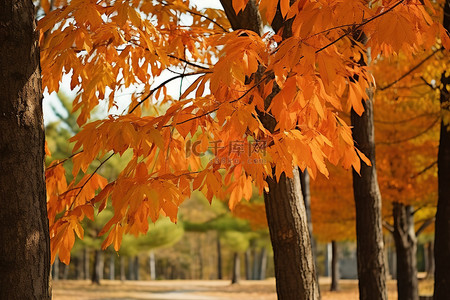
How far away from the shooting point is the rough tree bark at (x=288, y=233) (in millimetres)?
3688

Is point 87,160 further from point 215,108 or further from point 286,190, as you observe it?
point 286,190

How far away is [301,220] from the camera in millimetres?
3729

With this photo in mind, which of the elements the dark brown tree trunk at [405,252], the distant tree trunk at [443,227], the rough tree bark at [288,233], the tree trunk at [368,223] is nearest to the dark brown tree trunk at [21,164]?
the rough tree bark at [288,233]

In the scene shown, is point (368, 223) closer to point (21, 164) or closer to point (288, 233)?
point (288, 233)

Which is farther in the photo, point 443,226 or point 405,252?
point 405,252

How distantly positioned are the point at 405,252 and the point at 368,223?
6946 mm

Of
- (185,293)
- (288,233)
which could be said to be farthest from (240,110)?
(185,293)

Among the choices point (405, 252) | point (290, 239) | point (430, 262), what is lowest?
point (430, 262)

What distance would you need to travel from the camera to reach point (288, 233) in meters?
3.69

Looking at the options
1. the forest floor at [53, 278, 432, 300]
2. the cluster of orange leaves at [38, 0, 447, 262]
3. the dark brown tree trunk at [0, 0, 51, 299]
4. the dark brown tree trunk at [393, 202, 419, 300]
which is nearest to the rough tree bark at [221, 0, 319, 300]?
the cluster of orange leaves at [38, 0, 447, 262]

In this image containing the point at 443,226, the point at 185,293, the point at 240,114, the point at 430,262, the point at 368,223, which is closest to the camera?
the point at 240,114

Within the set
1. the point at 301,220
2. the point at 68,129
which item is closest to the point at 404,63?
the point at 301,220

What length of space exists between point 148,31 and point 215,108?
73 cm

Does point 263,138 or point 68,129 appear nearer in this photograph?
point 263,138
